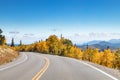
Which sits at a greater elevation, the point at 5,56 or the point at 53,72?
the point at 5,56

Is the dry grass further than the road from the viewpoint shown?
Yes

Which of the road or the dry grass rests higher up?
the dry grass

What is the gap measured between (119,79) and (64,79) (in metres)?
3.56

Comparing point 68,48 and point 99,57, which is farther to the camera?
point 68,48

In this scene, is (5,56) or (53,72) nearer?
(53,72)

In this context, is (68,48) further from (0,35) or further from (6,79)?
(6,79)

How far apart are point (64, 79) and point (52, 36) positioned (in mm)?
98493

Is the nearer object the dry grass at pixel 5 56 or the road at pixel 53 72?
the road at pixel 53 72

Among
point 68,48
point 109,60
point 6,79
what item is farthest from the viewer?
point 68,48

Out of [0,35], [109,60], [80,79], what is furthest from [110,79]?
[0,35]

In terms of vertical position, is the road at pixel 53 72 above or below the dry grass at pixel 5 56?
below

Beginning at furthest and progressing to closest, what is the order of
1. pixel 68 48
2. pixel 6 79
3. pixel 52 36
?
1. pixel 68 48
2. pixel 52 36
3. pixel 6 79

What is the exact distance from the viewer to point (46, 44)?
119375 millimetres

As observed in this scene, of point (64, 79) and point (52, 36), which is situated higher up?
point (52, 36)
